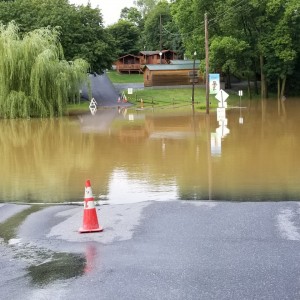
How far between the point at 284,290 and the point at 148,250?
1931 mm

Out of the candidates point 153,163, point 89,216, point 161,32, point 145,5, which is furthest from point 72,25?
point 145,5

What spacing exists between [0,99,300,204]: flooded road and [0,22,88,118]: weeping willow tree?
8.05m

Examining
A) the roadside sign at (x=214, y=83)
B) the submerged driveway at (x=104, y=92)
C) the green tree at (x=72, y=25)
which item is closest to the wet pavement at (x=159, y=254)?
the roadside sign at (x=214, y=83)

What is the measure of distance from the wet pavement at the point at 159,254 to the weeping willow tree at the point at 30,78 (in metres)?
27.2

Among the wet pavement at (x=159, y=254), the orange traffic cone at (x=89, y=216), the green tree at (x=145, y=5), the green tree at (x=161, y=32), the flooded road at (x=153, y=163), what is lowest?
the flooded road at (x=153, y=163)

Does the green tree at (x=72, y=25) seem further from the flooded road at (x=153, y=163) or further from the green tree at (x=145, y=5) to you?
the green tree at (x=145, y=5)

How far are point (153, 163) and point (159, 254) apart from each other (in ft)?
31.3

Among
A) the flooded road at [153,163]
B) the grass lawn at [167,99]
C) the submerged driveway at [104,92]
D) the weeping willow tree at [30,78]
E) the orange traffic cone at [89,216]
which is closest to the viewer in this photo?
the orange traffic cone at [89,216]

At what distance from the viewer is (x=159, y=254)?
6.50 metres

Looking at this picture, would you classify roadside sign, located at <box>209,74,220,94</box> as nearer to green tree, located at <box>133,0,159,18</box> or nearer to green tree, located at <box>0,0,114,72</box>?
green tree, located at <box>0,0,114,72</box>

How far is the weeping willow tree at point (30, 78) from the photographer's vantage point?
3516 cm

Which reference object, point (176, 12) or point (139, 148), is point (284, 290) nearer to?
point (139, 148)

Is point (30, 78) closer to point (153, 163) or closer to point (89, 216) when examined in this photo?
point (153, 163)

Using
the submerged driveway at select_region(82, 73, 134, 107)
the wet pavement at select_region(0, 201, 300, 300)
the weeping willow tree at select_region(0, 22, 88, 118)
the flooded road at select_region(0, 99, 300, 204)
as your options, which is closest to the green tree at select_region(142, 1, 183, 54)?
the submerged driveway at select_region(82, 73, 134, 107)
